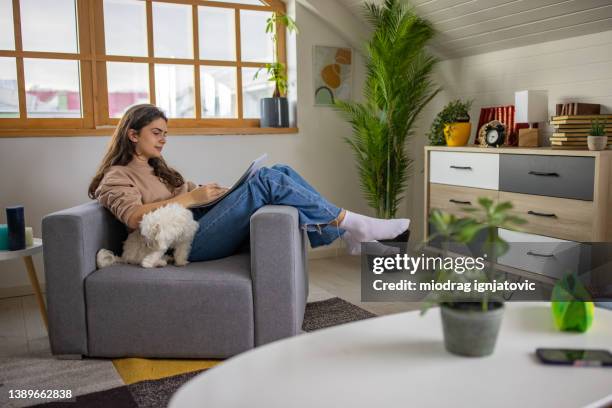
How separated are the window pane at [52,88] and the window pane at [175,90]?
49 centimetres

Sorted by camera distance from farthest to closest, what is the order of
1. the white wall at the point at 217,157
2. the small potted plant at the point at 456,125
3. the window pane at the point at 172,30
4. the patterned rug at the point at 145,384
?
the window pane at the point at 172,30
the small potted plant at the point at 456,125
the white wall at the point at 217,157
the patterned rug at the point at 145,384

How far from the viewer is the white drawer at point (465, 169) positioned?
316 cm

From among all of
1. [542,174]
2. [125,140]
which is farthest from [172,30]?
[542,174]

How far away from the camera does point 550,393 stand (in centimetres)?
105

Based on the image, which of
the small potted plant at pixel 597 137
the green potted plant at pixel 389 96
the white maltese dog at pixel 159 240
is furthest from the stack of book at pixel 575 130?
the white maltese dog at pixel 159 240

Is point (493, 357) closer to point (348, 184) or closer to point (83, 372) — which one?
point (83, 372)

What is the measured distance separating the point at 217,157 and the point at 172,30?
84 cm

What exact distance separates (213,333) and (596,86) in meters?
2.25

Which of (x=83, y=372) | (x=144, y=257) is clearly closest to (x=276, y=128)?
(x=144, y=257)

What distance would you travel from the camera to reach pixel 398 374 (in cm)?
113

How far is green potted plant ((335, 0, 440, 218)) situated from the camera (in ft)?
11.7

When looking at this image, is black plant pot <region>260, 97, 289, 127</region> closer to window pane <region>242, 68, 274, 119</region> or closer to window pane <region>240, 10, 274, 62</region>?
window pane <region>242, 68, 274, 119</region>

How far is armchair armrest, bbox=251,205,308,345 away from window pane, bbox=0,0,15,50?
2015 millimetres

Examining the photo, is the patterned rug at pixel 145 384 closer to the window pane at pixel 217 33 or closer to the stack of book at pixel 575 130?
the stack of book at pixel 575 130
